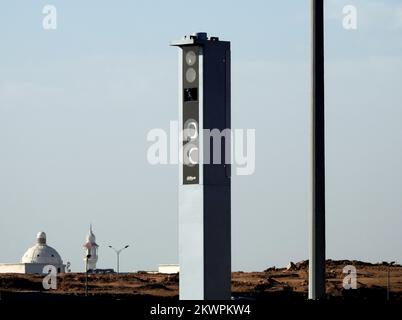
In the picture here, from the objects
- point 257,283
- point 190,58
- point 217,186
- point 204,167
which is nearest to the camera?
point 204,167

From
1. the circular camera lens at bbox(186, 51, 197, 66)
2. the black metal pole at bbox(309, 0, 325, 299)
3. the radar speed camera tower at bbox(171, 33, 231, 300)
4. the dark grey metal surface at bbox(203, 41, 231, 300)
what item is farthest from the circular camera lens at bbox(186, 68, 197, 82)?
the black metal pole at bbox(309, 0, 325, 299)

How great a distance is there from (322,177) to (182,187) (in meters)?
5.34

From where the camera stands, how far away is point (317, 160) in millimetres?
49156

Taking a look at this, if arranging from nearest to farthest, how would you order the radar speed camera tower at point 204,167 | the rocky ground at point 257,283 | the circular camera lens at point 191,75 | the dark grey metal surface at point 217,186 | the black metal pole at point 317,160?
the black metal pole at point 317,160
the radar speed camera tower at point 204,167
the dark grey metal surface at point 217,186
the circular camera lens at point 191,75
the rocky ground at point 257,283

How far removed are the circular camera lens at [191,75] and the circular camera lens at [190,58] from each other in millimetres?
264

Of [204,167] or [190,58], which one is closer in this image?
[204,167]

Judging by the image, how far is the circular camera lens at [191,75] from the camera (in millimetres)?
50812

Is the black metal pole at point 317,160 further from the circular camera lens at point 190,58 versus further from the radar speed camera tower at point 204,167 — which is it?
the circular camera lens at point 190,58

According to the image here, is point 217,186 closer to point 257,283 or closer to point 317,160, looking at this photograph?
point 317,160

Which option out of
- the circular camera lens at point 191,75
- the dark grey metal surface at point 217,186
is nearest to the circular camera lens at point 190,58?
the circular camera lens at point 191,75

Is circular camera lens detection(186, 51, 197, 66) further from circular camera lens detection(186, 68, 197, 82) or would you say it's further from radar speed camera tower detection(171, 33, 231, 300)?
circular camera lens detection(186, 68, 197, 82)

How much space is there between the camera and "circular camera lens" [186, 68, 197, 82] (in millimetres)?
50812

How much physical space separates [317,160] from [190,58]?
247 inches

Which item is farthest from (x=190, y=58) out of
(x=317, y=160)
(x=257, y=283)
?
(x=257, y=283)
